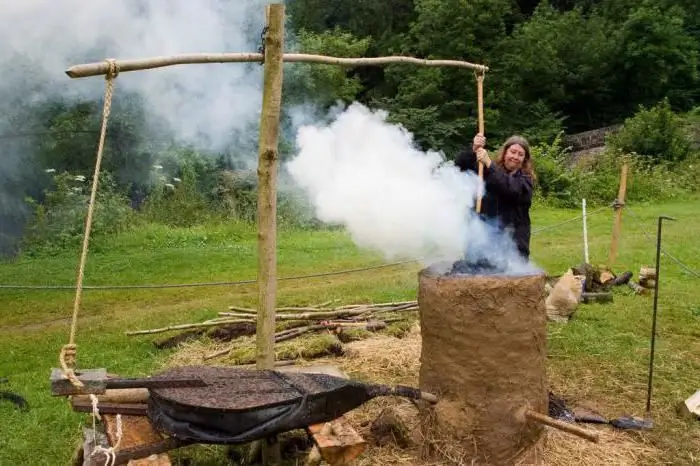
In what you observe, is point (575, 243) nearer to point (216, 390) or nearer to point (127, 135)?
point (127, 135)

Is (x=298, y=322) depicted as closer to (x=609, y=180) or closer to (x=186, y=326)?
(x=186, y=326)

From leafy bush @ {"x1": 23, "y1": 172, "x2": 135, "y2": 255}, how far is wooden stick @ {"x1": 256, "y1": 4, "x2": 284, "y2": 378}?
782 centimetres

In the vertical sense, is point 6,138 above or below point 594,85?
below

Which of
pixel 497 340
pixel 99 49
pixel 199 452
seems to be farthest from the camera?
pixel 99 49

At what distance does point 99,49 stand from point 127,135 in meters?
3.20

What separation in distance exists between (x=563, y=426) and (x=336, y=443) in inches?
45.4

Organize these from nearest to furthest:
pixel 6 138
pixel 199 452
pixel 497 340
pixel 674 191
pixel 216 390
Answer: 1. pixel 216 390
2. pixel 497 340
3. pixel 199 452
4. pixel 6 138
5. pixel 674 191

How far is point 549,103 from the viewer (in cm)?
2473

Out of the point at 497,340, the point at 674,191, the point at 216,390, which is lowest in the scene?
the point at 216,390

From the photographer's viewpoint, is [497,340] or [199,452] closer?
[497,340]

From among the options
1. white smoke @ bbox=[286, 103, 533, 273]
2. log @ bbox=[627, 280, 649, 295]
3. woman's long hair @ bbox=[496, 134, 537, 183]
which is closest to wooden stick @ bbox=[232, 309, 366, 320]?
white smoke @ bbox=[286, 103, 533, 273]

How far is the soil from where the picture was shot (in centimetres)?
361

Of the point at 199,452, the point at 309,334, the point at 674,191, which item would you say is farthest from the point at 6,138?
the point at 674,191

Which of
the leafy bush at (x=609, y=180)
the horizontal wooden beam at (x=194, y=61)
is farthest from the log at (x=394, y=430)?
the leafy bush at (x=609, y=180)
